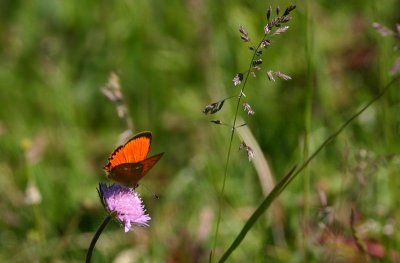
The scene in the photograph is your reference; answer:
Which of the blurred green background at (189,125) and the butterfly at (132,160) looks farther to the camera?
the blurred green background at (189,125)

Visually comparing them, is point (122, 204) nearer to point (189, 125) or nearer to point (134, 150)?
point (134, 150)

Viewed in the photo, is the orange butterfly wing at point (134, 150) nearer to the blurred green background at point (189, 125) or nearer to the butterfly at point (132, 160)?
the butterfly at point (132, 160)

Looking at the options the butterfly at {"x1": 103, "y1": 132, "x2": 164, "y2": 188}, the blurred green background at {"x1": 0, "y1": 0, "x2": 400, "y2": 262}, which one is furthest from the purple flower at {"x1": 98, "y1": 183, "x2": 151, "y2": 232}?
the blurred green background at {"x1": 0, "y1": 0, "x2": 400, "y2": 262}

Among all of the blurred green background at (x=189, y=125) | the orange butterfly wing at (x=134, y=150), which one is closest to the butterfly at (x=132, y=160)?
the orange butterfly wing at (x=134, y=150)

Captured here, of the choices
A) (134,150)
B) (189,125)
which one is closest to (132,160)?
(134,150)

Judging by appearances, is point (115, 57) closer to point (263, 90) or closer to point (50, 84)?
point (50, 84)

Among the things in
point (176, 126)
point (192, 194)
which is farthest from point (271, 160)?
point (176, 126)
